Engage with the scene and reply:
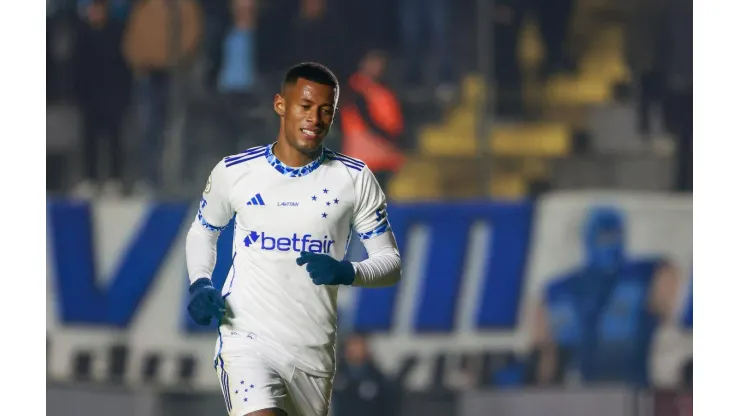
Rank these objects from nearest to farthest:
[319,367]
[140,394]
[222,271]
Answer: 1. [319,367]
2. [222,271]
3. [140,394]

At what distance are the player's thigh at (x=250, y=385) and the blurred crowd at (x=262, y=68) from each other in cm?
367

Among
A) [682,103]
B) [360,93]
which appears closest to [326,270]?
[360,93]

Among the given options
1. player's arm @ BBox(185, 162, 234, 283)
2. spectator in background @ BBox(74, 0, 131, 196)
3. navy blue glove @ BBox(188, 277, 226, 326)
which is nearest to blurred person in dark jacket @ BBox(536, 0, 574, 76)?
spectator in background @ BBox(74, 0, 131, 196)

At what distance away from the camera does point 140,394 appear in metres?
8.80

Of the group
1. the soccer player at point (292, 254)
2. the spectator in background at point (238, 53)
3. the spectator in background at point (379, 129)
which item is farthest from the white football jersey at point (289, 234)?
the spectator in background at point (238, 53)

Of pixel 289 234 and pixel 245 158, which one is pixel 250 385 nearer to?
pixel 289 234

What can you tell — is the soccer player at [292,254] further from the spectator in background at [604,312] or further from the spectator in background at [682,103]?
the spectator in background at [682,103]

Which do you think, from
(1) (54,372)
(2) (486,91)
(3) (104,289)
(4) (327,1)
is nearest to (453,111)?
(2) (486,91)

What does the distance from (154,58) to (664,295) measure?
3.85 m

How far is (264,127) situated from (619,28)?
251 cm

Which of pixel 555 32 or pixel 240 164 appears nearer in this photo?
pixel 240 164

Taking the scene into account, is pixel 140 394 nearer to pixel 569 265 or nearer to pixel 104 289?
pixel 104 289

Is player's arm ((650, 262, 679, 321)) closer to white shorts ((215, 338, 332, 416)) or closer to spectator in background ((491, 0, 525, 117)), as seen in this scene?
spectator in background ((491, 0, 525, 117))

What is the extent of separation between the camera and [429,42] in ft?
28.1
